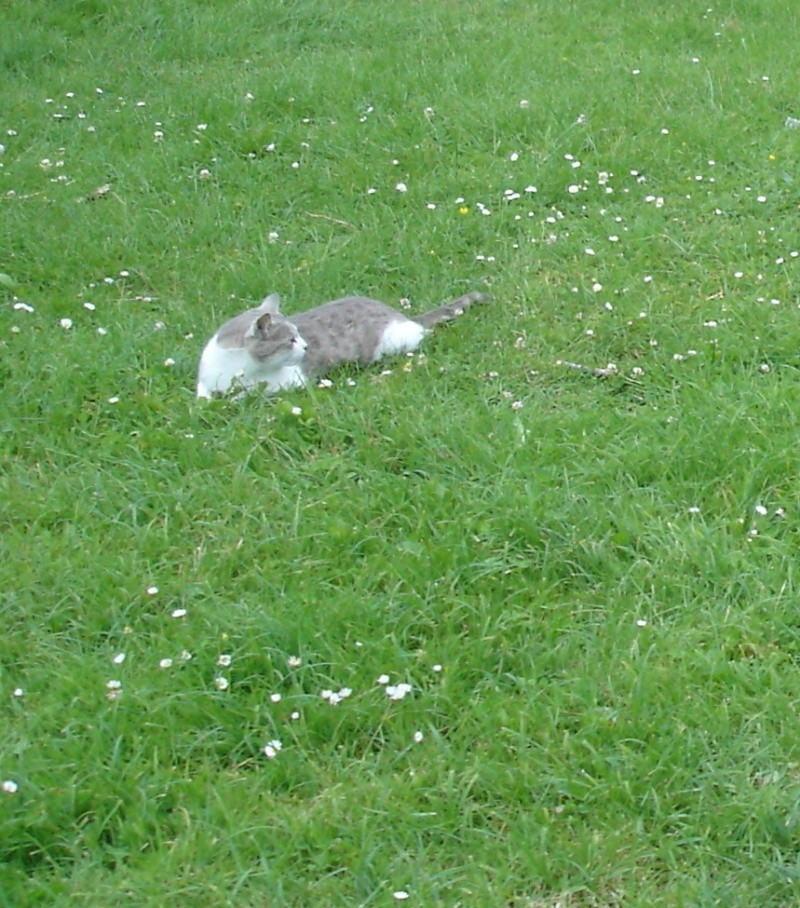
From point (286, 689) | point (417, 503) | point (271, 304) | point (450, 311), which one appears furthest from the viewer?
point (450, 311)

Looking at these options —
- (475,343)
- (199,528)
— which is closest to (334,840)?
(199,528)

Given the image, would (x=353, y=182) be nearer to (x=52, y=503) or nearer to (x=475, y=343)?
(x=475, y=343)

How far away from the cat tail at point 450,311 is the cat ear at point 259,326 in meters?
0.74

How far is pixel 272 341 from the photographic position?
4691 millimetres

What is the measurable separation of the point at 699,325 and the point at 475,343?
92cm

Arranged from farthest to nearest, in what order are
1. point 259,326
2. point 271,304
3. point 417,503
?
point 271,304 → point 259,326 → point 417,503

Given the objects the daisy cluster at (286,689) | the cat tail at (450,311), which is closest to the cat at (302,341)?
the cat tail at (450,311)

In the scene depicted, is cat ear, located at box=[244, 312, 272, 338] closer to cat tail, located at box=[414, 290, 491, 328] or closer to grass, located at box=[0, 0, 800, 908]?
grass, located at box=[0, 0, 800, 908]

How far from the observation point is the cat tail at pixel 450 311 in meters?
5.13

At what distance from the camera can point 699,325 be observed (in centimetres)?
496

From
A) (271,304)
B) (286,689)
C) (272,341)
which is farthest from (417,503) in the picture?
(271,304)

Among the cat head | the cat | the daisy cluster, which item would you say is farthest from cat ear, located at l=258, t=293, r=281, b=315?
the daisy cluster

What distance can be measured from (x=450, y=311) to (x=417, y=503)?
4.64ft

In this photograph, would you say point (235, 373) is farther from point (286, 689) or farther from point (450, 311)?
point (286, 689)
